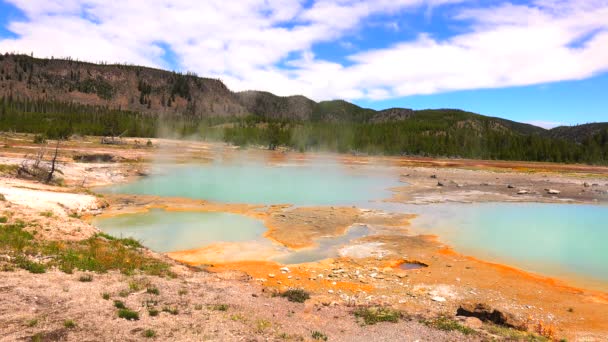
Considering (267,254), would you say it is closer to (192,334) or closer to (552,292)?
(192,334)

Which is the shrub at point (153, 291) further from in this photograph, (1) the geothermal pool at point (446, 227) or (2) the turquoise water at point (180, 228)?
(2) the turquoise water at point (180, 228)

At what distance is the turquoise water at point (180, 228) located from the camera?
2161cm

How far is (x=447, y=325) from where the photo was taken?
10.9m

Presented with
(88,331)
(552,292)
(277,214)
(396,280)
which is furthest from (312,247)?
(88,331)

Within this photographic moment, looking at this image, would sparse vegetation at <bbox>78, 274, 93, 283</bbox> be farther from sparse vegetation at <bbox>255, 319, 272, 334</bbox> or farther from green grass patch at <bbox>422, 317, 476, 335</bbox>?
green grass patch at <bbox>422, 317, 476, 335</bbox>

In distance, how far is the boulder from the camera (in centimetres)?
1137

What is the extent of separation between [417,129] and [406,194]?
145m

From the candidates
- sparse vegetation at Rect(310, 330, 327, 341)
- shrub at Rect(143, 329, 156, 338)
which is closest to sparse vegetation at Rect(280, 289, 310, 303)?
sparse vegetation at Rect(310, 330, 327, 341)

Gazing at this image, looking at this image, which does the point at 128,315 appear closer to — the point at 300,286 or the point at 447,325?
the point at 300,286

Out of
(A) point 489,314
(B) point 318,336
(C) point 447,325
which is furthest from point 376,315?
(A) point 489,314

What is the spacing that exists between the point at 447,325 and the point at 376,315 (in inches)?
77.0

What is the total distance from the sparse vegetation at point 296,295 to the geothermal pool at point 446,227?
15.8 feet

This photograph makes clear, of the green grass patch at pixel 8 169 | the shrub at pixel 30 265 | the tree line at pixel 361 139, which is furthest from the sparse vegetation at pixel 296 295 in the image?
the tree line at pixel 361 139

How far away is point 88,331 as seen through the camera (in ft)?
29.8
